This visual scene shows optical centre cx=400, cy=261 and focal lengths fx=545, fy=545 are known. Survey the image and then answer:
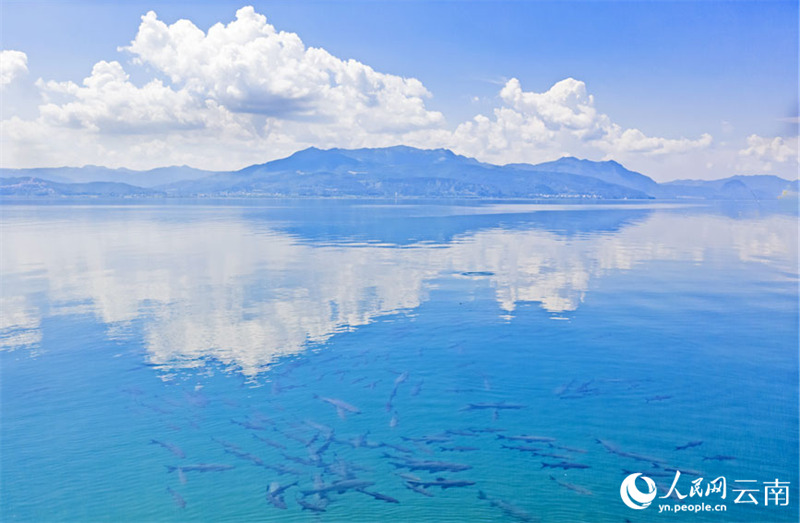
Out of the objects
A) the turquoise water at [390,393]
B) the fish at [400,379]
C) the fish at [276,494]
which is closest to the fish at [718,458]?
the turquoise water at [390,393]

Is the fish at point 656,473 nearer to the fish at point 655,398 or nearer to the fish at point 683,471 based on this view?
the fish at point 683,471

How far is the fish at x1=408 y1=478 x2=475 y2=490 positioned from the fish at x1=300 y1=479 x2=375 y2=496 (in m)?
1.77

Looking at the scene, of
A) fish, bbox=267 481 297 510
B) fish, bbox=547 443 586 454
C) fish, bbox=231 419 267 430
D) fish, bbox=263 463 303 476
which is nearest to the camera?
fish, bbox=267 481 297 510

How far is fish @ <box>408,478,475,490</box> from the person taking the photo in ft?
64.7

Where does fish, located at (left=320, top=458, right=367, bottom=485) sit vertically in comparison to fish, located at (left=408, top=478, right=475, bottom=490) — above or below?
above

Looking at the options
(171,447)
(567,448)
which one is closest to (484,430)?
(567,448)

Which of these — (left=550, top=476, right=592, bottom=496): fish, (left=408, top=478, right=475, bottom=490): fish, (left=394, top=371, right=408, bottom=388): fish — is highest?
(left=394, top=371, right=408, bottom=388): fish

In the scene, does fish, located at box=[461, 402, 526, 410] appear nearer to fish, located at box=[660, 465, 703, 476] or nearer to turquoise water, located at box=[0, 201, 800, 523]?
turquoise water, located at box=[0, 201, 800, 523]

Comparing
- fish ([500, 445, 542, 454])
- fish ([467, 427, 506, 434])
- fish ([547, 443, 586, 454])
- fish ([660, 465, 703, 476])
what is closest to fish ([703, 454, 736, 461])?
fish ([660, 465, 703, 476])

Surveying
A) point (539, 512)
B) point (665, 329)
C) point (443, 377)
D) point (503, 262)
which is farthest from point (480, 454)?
point (503, 262)

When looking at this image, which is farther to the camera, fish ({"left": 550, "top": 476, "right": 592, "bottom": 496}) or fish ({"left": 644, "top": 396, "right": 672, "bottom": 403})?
fish ({"left": 644, "top": 396, "right": 672, "bottom": 403})

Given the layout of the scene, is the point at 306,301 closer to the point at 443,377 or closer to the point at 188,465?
the point at 443,377

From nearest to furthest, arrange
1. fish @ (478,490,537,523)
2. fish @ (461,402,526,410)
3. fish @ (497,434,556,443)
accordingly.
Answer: fish @ (478,490,537,523)
fish @ (497,434,556,443)
fish @ (461,402,526,410)

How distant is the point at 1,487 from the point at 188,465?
22.5ft
